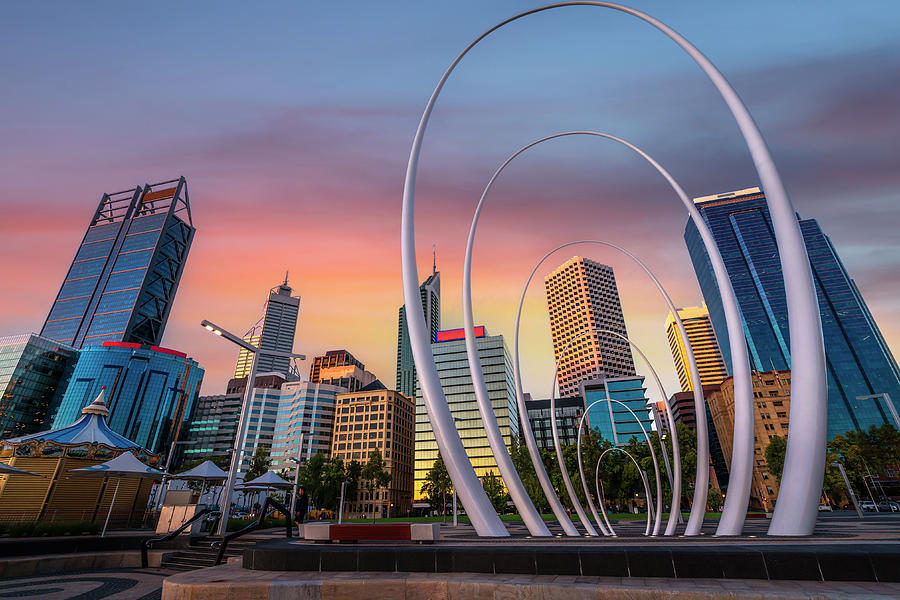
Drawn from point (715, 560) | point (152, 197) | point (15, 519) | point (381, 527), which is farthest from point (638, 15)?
point (152, 197)

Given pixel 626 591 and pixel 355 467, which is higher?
pixel 355 467

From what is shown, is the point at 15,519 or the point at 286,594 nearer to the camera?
the point at 286,594

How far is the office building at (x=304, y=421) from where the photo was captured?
134 meters

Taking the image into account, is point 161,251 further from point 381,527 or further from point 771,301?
point 771,301

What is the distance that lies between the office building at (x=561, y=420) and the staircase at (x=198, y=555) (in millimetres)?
131133

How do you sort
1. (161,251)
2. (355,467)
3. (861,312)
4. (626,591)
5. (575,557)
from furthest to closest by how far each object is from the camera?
(161,251)
(861,312)
(355,467)
(575,557)
(626,591)

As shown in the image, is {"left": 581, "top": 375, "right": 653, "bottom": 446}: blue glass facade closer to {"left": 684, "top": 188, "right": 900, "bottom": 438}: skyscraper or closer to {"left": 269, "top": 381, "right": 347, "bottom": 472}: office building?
{"left": 684, "top": 188, "right": 900, "bottom": 438}: skyscraper

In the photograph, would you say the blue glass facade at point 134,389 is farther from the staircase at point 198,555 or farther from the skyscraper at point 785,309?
the skyscraper at point 785,309

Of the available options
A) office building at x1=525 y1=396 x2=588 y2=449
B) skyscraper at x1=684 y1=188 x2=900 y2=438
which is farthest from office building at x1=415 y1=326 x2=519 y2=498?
skyscraper at x1=684 y1=188 x2=900 y2=438

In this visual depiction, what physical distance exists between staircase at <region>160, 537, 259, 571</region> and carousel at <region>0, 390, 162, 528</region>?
819 cm

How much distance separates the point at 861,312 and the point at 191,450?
259m

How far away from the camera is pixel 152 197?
194500 mm

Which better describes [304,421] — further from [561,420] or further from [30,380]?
[561,420]

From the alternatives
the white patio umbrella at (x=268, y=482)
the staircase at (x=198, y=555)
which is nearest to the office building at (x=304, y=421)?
the white patio umbrella at (x=268, y=482)
